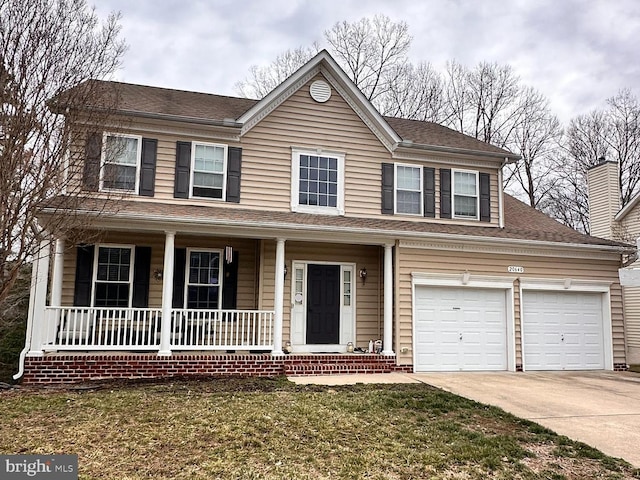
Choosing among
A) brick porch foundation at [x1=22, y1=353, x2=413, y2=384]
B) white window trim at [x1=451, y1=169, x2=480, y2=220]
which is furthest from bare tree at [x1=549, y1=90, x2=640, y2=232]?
brick porch foundation at [x1=22, y1=353, x2=413, y2=384]

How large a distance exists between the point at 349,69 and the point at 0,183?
2013 cm

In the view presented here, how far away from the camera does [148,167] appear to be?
10.9 m

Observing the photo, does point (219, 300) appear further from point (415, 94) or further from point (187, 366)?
point (415, 94)

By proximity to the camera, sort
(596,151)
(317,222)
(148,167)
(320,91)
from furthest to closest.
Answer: (596,151), (320,91), (148,167), (317,222)

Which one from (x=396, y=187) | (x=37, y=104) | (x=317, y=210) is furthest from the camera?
(x=396, y=187)

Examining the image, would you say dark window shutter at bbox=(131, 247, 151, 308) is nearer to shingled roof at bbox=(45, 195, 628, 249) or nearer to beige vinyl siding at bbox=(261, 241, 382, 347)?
shingled roof at bbox=(45, 195, 628, 249)

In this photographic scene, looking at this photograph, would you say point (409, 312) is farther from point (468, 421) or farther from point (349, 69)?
point (349, 69)

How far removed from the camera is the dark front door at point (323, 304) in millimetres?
11445

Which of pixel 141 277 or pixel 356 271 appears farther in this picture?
pixel 356 271

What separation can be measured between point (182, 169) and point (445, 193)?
652cm

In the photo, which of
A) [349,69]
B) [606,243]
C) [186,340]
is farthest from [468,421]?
[349,69]

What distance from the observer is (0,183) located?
6895 millimetres

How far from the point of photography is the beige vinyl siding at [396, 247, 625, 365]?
1089 cm

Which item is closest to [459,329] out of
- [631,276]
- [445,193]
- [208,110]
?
[445,193]
